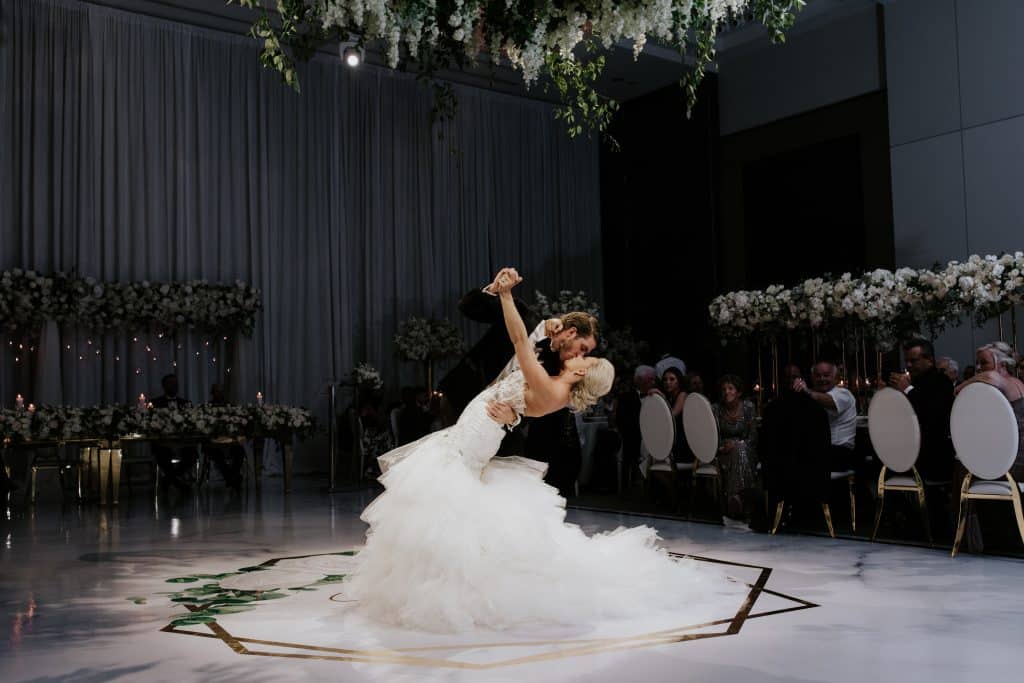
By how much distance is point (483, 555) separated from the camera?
4.39m

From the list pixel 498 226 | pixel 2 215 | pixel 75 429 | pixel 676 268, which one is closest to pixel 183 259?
pixel 2 215

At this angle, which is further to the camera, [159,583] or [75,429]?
[75,429]

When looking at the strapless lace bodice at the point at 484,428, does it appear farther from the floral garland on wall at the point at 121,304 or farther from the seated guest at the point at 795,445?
the floral garland on wall at the point at 121,304

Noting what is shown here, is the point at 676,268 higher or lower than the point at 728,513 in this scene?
higher

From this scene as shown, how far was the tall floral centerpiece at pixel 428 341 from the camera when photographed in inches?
551

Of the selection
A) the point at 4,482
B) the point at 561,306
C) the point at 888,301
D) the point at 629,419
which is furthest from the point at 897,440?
the point at 4,482

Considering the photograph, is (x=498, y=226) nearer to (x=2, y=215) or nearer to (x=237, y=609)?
(x=2, y=215)

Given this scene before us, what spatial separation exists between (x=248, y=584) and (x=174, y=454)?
6948mm

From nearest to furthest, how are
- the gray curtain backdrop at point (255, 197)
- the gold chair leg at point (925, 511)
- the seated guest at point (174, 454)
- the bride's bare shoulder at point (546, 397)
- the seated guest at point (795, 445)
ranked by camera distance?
the bride's bare shoulder at point (546, 397), the gold chair leg at point (925, 511), the seated guest at point (795, 445), the seated guest at point (174, 454), the gray curtain backdrop at point (255, 197)

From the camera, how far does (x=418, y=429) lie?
11.6 meters

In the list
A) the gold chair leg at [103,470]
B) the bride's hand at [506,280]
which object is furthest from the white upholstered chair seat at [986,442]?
the gold chair leg at [103,470]

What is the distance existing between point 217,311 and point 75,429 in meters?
3.17

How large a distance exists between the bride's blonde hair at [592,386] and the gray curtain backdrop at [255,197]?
912cm

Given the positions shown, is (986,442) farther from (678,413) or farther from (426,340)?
(426,340)
